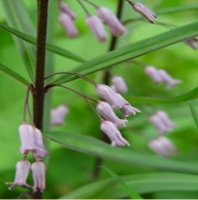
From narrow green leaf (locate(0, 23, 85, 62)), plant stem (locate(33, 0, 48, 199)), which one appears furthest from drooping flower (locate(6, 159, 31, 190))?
narrow green leaf (locate(0, 23, 85, 62))

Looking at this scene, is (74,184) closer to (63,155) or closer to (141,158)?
(63,155)

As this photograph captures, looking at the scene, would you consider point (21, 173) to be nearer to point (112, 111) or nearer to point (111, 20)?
point (112, 111)

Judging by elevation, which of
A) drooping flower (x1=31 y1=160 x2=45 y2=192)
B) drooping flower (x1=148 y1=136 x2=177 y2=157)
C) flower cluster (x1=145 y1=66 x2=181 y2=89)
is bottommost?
drooping flower (x1=31 y1=160 x2=45 y2=192)

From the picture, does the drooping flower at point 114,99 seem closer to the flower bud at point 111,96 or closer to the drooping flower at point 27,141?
the flower bud at point 111,96

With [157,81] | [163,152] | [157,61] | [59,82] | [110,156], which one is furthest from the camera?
[157,61]

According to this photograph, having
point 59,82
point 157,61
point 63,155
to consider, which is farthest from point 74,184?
point 59,82

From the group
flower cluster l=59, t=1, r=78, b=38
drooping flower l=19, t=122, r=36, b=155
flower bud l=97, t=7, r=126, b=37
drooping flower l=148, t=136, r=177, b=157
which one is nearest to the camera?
drooping flower l=19, t=122, r=36, b=155

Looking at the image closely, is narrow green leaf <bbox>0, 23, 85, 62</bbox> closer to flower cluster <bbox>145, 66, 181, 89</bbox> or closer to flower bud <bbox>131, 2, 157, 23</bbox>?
flower bud <bbox>131, 2, 157, 23</bbox>
